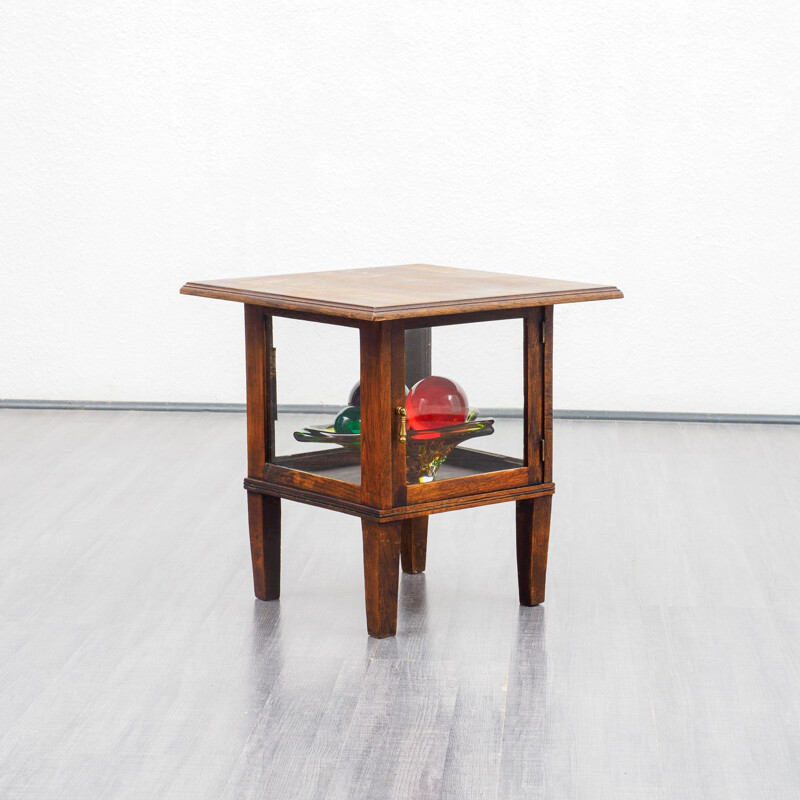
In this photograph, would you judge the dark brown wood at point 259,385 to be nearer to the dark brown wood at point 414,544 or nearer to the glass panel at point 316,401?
the glass panel at point 316,401

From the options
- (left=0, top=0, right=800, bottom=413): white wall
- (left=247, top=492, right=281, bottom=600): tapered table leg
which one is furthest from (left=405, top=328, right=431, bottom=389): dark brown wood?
(left=0, top=0, right=800, bottom=413): white wall

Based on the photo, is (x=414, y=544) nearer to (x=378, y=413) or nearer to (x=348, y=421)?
(x=348, y=421)

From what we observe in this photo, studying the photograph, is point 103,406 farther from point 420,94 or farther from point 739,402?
point 739,402

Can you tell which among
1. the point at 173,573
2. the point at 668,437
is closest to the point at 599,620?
the point at 173,573

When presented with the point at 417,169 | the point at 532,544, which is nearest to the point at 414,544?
the point at 532,544

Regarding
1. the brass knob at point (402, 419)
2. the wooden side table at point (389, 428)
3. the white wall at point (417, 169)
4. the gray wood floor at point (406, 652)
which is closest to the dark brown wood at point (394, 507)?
the wooden side table at point (389, 428)

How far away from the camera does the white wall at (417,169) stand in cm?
404

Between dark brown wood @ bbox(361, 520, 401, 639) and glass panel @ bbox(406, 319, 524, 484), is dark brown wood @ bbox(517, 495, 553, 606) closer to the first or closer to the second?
glass panel @ bbox(406, 319, 524, 484)

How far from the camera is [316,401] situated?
2021 millimetres

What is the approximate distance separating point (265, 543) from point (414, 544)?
0.31m

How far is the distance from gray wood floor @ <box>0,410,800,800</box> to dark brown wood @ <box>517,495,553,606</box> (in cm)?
5

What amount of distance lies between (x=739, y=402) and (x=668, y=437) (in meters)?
0.44

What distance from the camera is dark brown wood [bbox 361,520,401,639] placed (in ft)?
6.64

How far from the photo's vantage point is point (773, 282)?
4078mm
